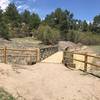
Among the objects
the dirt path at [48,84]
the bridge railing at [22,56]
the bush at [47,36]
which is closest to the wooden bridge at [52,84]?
the dirt path at [48,84]

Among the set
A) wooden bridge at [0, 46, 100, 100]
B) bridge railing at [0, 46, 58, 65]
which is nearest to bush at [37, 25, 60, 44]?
bridge railing at [0, 46, 58, 65]

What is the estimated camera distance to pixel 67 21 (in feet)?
273

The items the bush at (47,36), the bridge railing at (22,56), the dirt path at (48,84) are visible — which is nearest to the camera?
the dirt path at (48,84)

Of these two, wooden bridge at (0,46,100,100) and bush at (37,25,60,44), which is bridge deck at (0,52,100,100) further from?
bush at (37,25,60,44)

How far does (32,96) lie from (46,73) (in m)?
4.76

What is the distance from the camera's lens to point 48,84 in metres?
14.6

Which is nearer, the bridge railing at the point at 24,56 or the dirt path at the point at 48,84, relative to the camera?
the dirt path at the point at 48,84

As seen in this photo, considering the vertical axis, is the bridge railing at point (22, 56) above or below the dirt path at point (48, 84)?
above

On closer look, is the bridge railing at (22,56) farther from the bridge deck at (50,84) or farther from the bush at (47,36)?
the bush at (47,36)

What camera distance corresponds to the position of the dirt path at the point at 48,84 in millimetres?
12977

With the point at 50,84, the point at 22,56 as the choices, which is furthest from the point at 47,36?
the point at 50,84

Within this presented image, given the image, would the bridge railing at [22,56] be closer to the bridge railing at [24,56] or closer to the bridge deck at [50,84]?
the bridge railing at [24,56]

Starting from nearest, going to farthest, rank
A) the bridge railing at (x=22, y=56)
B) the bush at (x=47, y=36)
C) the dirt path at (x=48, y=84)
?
the dirt path at (x=48, y=84), the bridge railing at (x=22, y=56), the bush at (x=47, y=36)

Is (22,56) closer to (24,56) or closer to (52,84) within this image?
(24,56)
